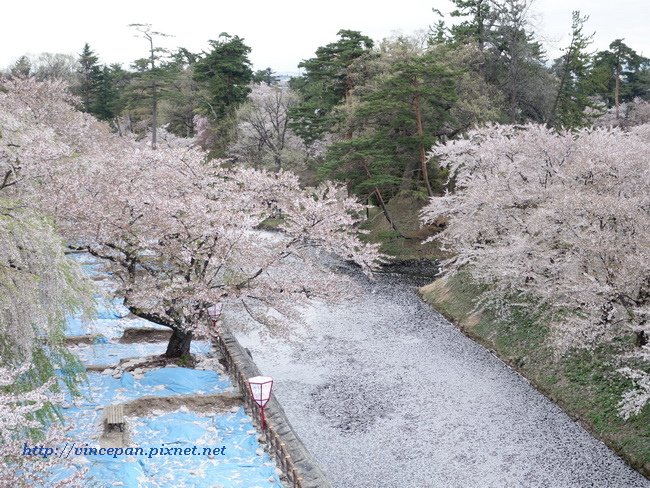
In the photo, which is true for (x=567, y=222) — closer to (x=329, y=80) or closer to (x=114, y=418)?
(x=114, y=418)

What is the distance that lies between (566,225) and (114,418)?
1120 centimetres

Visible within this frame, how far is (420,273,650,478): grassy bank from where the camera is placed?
12680 mm

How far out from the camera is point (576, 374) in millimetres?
15328

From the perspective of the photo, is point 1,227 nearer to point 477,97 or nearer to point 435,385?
point 435,385

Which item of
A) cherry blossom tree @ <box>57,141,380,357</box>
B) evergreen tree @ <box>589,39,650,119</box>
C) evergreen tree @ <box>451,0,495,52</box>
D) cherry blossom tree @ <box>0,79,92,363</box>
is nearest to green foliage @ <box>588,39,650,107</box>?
evergreen tree @ <box>589,39,650,119</box>

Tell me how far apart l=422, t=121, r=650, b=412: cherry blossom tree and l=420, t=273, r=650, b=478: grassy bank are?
2.14 ft

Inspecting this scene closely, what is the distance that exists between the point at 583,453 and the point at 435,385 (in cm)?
448

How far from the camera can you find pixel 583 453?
12625 millimetres

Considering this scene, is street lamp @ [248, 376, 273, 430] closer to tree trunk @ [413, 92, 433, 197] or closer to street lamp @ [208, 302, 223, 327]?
street lamp @ [208, 302, 223, 327]

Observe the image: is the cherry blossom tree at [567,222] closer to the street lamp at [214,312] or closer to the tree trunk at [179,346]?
the street lamp at [214,312]

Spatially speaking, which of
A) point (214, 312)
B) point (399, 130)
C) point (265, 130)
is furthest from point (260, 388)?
point (265, 130)

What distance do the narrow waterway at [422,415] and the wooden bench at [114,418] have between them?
13.7 feet

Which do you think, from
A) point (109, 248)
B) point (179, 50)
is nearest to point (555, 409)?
point (109, 248)

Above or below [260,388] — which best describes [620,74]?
above
